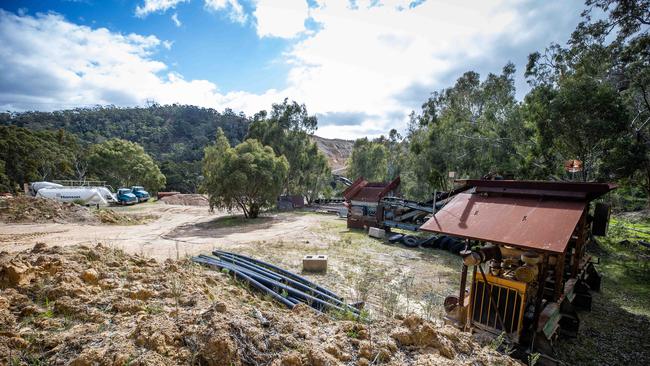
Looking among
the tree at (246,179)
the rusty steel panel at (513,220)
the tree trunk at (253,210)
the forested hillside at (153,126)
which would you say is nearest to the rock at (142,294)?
the rusty steel panel at (513,220)

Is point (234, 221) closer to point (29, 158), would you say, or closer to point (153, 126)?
point (29, 158)

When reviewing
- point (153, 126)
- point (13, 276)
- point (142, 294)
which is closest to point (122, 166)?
point (13, 276)

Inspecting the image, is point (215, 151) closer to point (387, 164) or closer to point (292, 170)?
point (292, 170)

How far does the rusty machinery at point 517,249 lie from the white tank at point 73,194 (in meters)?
27.5

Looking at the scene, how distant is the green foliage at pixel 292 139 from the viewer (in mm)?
30422

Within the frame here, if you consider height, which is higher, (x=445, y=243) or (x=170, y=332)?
(x=170, y=332)

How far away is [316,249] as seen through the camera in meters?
11.6

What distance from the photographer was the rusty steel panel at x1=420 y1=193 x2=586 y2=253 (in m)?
4.03

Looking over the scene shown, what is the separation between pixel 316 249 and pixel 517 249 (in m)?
7.70

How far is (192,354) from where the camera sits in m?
2.92

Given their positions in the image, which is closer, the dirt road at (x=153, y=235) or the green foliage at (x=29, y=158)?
the dirt road at (x=153, y=235)

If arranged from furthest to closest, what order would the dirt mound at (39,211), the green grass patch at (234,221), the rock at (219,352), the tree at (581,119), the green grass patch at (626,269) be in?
1. the green grass patch at (234,221)
2. the dirt mound at (39,211)
3. the tree at (581,119)
4. the green grass patch at (626,269)
5. the rock at (219,352)

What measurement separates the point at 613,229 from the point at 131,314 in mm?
23498

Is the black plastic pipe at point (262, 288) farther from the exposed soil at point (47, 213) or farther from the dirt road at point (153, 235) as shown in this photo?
the exposed soil at point (47, 213)
